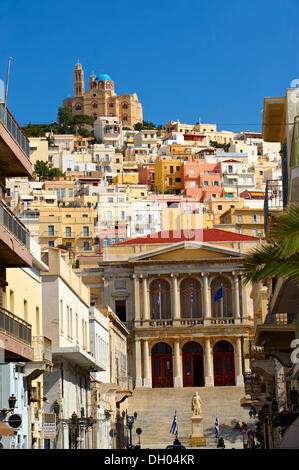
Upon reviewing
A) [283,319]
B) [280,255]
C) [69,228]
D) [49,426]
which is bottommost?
[49,426]

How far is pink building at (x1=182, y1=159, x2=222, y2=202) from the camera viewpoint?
547ft

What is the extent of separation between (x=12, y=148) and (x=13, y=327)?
3938mm

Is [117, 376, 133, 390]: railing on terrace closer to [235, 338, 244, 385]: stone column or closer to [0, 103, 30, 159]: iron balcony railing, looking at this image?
[235, 338, 244, 385]: stone column

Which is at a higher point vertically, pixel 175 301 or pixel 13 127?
pixel 175 301

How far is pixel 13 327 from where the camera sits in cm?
2370

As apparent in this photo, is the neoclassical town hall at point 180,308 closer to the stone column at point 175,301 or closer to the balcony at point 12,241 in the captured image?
the stone column at point 175,301

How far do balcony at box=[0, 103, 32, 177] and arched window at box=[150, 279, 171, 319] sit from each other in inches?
2676

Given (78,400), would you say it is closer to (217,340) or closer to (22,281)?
(22,281)

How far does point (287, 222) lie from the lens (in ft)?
42.4

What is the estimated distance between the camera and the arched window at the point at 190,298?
94.1 meters

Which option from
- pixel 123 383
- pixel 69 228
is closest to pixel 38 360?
pixel 123 383

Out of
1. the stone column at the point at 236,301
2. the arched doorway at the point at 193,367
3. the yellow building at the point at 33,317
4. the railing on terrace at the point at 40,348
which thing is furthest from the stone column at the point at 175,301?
the railing on terrace at the point at 40,348

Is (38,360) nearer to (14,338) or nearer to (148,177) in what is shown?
(14,338)
